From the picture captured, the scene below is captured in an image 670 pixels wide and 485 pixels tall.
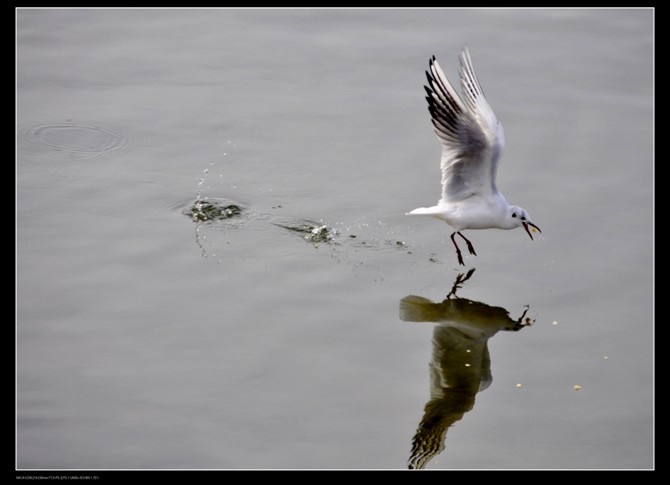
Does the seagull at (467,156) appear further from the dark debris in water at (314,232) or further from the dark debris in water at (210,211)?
the dark debris in water at (210,211)

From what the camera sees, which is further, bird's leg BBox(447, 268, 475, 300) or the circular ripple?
the circular ripple

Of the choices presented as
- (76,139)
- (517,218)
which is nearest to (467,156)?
(517,218)

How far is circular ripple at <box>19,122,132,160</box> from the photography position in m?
8.46

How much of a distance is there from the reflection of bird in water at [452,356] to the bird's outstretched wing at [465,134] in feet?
2.05

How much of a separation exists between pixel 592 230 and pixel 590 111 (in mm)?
1989

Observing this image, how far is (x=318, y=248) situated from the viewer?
731 centimetres

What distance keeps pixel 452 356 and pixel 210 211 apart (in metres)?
2.44

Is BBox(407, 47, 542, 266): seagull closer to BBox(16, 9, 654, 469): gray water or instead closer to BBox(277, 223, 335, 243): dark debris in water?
BBox(16, 9, 654, 469): gray water

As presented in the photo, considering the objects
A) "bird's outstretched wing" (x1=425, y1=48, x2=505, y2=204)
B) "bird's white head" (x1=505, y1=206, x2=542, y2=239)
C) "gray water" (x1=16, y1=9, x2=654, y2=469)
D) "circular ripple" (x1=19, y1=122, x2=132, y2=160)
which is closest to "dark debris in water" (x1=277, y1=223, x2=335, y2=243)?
"gray water" (x1=16, y1=9, x2=654, y2=469)

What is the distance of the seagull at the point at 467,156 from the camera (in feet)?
22.7

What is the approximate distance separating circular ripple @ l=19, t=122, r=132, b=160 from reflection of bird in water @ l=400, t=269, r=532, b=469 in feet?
10.3

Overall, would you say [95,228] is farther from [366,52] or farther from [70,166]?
[366,52]

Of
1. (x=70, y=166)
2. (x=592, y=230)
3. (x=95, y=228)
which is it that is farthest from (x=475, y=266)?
(x=70, y=166)

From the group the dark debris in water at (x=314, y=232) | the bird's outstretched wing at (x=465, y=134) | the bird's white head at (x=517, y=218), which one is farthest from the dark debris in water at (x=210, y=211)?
the bird's white head at (x=517, y=218)
